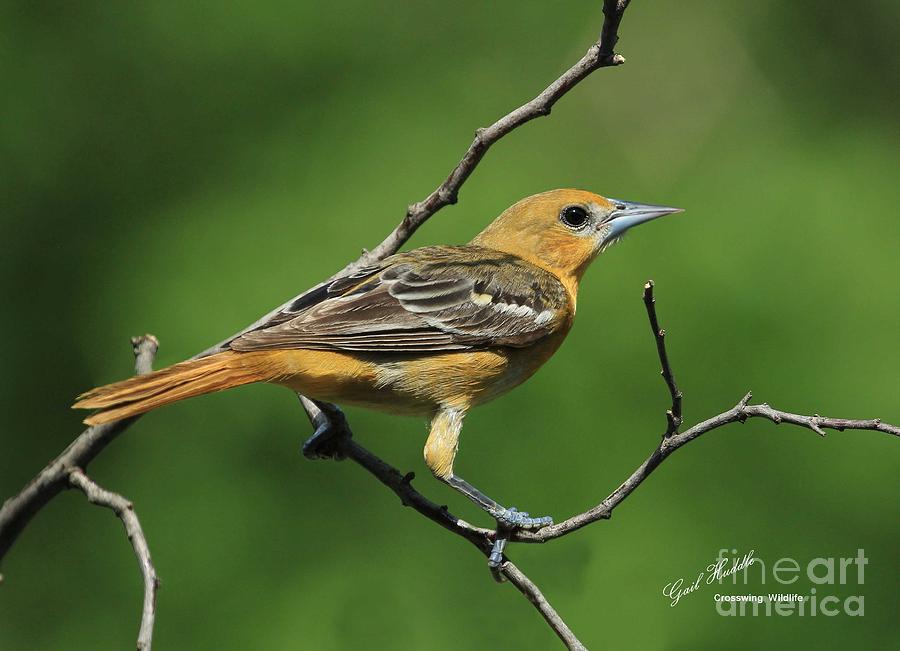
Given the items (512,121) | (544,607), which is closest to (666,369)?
(544,607)

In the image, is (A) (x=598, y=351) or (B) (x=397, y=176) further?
(B) (x=397, y=176)

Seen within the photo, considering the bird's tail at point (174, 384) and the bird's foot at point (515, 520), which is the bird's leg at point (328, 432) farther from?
the bird's foot at point (515, 520)

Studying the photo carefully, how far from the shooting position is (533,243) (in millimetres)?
4523

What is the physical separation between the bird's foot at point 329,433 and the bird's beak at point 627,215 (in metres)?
1.34

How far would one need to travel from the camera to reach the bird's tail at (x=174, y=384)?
3010 millimetres

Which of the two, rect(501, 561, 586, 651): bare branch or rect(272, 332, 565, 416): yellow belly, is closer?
rect(501, 561, 586, 651): bare branch

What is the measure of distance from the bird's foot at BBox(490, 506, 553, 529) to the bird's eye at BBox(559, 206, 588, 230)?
130 cm

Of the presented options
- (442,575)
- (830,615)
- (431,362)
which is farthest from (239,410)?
(830,615)

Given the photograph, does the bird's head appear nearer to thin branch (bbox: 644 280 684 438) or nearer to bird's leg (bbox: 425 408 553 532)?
bird's leg (bbox: 425 408 553 532)

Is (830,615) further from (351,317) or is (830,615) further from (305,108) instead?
(305,108)

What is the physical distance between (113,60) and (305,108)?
1.23 m

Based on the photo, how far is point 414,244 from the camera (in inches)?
202

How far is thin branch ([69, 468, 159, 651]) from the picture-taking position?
2.70 m
